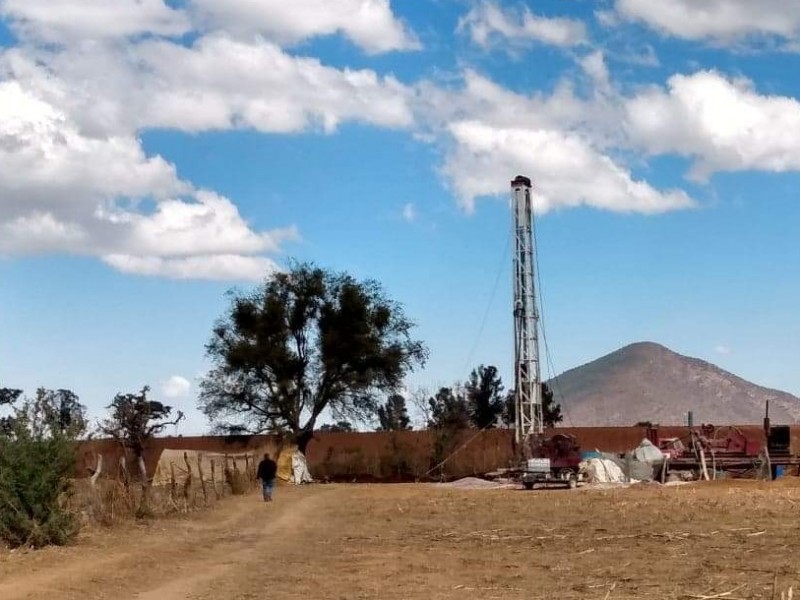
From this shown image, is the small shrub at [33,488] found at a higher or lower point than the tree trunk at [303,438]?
lower

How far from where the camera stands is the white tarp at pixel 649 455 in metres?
50.4

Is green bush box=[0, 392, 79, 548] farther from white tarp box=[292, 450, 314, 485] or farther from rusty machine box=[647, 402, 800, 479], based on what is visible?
white tarp box=[292, 450, 314, 485]

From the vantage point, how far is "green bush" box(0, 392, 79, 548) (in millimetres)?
24641

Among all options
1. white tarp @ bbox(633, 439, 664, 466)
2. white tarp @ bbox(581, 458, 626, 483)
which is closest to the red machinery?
white tarp @ bbox(581, 458, 626, 483)

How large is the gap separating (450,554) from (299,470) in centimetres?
4165

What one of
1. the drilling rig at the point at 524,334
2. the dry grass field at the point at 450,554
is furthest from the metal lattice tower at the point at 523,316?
the dry grass field at the point at 450,554

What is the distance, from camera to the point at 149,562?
2183cm

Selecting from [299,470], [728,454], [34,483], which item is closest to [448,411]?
[299,470]

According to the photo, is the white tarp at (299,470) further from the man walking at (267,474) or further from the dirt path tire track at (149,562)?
the dirt path tire track at (149,562)

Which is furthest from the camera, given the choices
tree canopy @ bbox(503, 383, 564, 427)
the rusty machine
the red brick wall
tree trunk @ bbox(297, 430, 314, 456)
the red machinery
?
tree canopy @ bbox(503, 383, 564, 427)

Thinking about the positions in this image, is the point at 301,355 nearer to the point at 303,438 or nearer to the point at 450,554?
the point at 303,438

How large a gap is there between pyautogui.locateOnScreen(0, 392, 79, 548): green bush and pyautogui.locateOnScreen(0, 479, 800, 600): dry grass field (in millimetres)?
772

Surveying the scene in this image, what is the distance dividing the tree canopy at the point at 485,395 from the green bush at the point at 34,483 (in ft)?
214

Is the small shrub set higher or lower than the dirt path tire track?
higher
